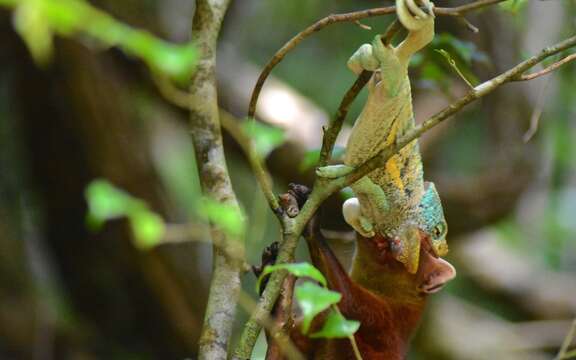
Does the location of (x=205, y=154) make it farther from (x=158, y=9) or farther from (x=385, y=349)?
(x=158, y=9)

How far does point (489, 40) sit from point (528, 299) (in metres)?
2.09

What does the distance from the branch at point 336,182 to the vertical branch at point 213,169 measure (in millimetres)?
124

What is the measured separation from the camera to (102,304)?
4742 millimetres

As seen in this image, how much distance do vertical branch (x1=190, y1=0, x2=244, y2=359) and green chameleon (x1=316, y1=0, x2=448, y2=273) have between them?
10.6 inches

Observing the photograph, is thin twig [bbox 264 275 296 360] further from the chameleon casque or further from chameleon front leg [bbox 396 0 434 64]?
chameleon front leg [bbox 396 0 434 64]

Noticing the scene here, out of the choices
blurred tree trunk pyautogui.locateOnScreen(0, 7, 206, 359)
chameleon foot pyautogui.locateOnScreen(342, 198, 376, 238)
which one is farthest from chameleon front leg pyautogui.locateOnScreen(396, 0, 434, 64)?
blurred tree trunk pyautogui.locateOnScreen(0, 7, 206, 359)

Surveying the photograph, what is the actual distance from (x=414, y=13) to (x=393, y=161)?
0.48 meters

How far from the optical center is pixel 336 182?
1680 mm

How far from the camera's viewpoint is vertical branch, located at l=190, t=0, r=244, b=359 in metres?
1.76

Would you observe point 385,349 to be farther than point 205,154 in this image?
Yes

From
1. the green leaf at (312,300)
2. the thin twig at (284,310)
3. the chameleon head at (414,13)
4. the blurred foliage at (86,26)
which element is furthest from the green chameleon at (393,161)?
the blurred foliage at (86,26)

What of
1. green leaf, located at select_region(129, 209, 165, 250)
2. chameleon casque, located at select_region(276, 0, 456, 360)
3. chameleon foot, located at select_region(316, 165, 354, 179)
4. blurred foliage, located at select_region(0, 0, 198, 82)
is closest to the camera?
blurred foliage, located at select_region(0, 0, 198, 82)

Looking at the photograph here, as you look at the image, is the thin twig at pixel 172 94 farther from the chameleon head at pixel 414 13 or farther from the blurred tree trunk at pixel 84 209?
the blurred tree trunk at pixel 84 209

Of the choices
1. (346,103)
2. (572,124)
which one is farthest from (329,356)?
(572,124)
